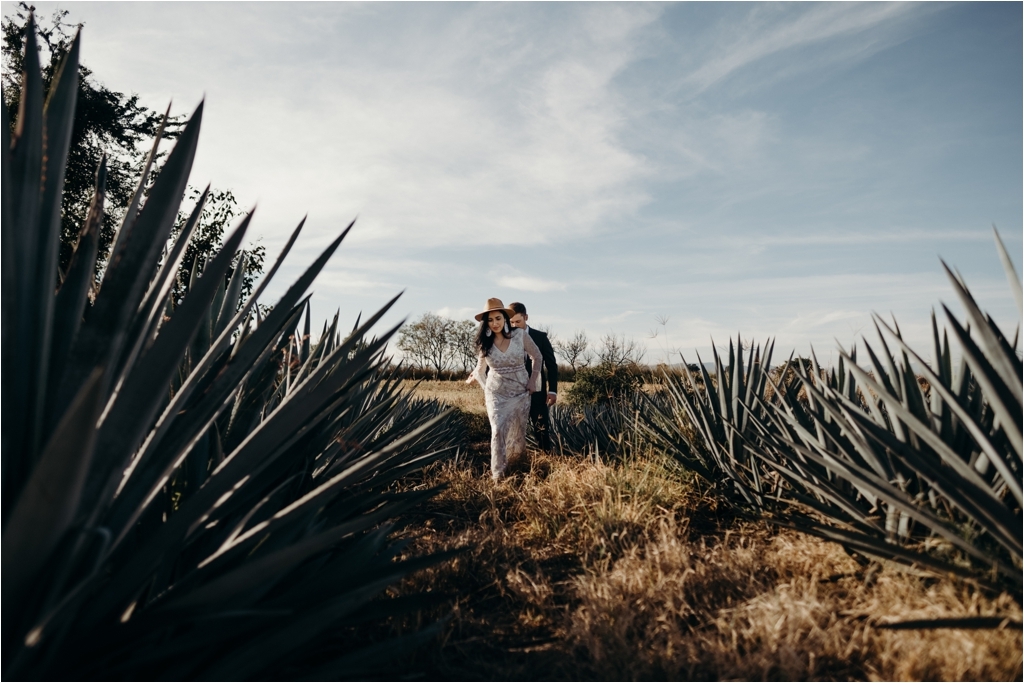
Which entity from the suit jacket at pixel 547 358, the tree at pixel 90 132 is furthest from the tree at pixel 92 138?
the suit jacket at pixel 547 358

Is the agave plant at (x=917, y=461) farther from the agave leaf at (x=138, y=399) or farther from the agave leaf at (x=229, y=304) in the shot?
the agave leaf at (x=229, y=304)

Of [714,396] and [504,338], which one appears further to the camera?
[504,338]

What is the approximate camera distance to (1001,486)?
230 centimetres

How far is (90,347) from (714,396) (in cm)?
429

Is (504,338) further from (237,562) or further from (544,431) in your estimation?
(237,562)

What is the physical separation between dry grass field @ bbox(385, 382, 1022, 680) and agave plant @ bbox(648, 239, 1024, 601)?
0.16 metres

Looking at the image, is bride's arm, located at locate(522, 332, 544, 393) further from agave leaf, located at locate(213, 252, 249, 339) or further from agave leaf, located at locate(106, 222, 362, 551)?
agave leaf, located at locate(106, 222, 362, 551)

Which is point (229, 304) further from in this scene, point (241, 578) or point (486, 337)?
point (486, 337)

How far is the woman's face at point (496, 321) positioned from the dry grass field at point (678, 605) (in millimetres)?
2451

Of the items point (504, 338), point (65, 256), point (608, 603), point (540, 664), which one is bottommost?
point (540, 664)

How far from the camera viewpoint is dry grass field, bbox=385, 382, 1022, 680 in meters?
1.96

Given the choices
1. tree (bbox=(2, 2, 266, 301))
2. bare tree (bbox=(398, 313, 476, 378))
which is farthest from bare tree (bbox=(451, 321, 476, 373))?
tree (bbox=(2, 2, 266, 301))

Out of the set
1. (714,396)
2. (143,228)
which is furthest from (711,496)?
(143,228)

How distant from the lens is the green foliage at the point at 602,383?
11047 millimetres
